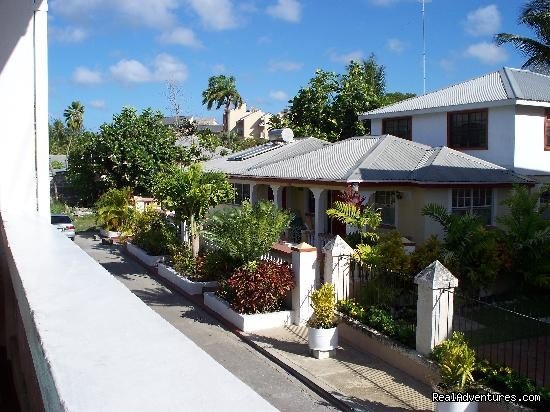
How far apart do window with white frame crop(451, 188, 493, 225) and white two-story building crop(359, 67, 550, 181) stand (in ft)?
6.17

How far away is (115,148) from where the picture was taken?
2975 cm

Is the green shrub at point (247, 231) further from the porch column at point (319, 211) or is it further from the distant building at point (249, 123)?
the distant building at point (249, 123)

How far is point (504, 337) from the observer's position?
1003cm

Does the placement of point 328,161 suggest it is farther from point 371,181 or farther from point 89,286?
point 89,286

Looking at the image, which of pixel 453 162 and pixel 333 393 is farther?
pixel 453 162

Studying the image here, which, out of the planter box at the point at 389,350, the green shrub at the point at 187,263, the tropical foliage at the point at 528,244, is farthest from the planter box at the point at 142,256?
the tropical foliage at the point at 528,244

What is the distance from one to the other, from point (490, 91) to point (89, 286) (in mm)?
21173

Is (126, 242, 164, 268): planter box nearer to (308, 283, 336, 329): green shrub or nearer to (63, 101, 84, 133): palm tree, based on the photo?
(308, 283, 336, 329): green shrub

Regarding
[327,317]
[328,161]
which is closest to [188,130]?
[328,161]

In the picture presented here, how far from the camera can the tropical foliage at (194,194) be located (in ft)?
50.9

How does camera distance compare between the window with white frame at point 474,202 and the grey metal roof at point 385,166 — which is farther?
the window with white frame at point 474,202

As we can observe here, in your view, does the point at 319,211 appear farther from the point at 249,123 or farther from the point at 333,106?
the point at 249,123

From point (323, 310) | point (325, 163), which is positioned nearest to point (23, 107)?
point (323, 310)

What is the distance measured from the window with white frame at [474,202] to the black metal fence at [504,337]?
7109 mm
